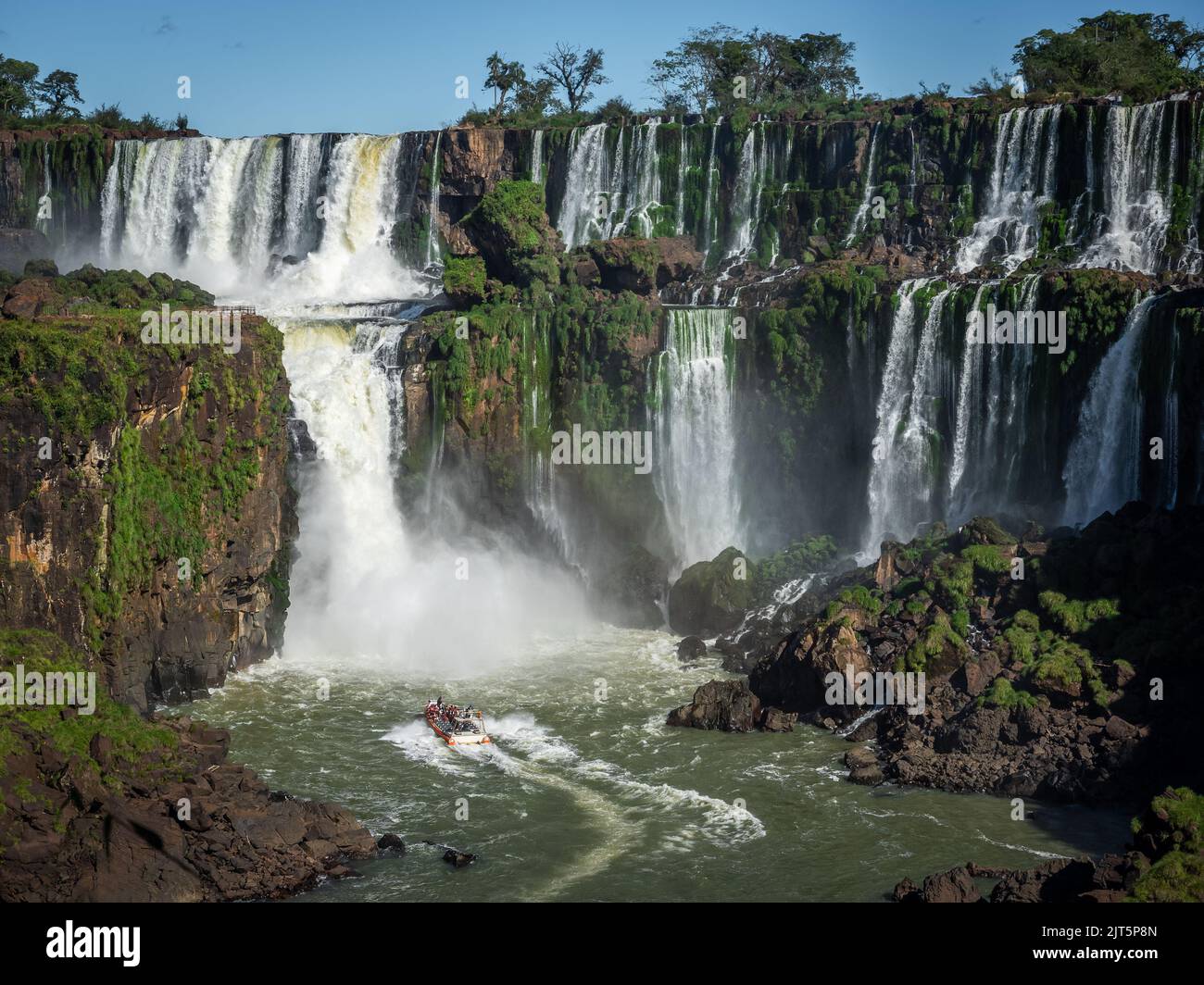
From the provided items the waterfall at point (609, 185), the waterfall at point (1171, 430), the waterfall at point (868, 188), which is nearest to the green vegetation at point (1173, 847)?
the waterfall at point (1171, 430)

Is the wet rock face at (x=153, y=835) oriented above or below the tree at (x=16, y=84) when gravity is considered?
below

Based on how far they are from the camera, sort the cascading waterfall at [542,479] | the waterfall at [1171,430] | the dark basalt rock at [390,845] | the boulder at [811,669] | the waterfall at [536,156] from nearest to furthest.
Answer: the dark basalt rock at [390,845], the boulder at [811,669], the waterfall at [1171,430], the cascading waterfall at [542,479], the waterfall at [536,156]

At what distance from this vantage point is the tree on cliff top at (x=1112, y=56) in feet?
191

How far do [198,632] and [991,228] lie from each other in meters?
31.1

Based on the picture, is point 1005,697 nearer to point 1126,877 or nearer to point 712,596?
point 1126,877

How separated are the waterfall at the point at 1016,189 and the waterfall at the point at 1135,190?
6.23ft

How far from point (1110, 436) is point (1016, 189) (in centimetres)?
1498

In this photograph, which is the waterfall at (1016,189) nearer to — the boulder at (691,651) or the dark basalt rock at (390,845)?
the boulder at (691,651)

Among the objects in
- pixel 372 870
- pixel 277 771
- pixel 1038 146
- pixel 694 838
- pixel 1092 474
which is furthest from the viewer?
pixel 1038 146

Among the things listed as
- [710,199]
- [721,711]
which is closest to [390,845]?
[721,711]

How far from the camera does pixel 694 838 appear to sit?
2991 centimetres

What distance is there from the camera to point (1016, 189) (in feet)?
176
